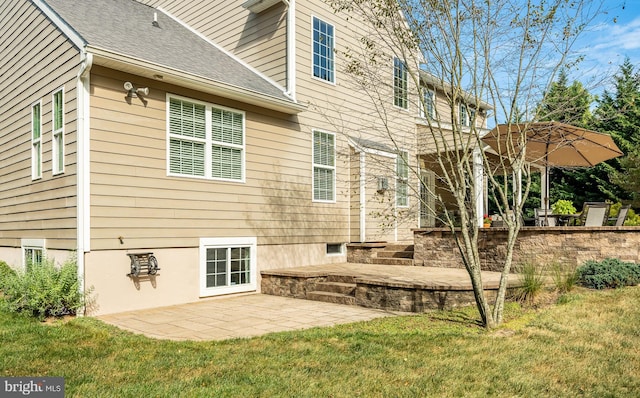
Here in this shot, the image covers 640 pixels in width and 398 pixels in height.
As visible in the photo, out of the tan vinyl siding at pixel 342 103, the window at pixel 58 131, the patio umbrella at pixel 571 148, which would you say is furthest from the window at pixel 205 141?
the patio umbrella at pixel 571 148

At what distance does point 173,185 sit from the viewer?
777 centimetres

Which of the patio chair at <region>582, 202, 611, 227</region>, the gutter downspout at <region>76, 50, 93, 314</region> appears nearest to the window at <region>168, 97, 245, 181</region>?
the gutter downspout at <region>76, 50, 93, 314</region>

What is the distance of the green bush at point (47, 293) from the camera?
20.8 feet

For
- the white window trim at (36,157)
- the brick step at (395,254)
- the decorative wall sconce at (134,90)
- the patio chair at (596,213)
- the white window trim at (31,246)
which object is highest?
the decorative wall sconce at (134,90)

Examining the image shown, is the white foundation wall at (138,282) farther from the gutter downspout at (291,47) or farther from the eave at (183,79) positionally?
the gutter downspout at (291,47)

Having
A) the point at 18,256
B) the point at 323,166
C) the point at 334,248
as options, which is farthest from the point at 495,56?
the point at 18,256

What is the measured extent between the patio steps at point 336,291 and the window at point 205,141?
261 cm

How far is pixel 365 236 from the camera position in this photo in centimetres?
1125

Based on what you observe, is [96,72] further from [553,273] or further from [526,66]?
[553,273]

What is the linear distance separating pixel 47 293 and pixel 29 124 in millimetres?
4007

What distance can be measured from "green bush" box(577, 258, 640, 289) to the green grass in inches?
38.8

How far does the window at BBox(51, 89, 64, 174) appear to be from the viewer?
7453 mm

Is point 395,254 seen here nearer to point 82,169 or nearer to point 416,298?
point 416,298

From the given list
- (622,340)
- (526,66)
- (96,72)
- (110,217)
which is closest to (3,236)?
(110,217)
